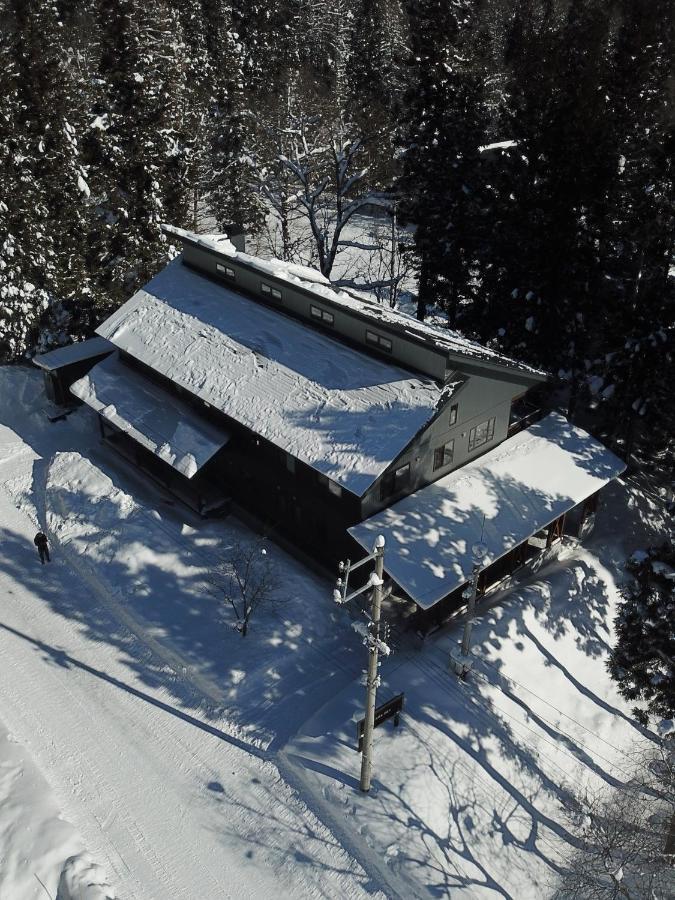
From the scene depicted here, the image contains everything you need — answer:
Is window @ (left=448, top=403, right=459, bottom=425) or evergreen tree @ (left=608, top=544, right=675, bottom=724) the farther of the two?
window @ (left=448, top=403, right=459, bottom=425)

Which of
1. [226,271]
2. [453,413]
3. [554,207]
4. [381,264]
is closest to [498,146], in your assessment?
[554,207]

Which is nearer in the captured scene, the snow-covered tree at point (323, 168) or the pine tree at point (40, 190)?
the pine tree at point (40, 190)

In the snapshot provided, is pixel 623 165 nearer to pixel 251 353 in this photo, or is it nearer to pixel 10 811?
pixel 251 353

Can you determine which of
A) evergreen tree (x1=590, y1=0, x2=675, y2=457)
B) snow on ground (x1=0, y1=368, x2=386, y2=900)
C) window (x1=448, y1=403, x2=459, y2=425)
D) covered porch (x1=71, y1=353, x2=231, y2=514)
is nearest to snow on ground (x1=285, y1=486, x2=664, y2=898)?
snow on ground (x1=0, y1=368, x2=386, y2=900)

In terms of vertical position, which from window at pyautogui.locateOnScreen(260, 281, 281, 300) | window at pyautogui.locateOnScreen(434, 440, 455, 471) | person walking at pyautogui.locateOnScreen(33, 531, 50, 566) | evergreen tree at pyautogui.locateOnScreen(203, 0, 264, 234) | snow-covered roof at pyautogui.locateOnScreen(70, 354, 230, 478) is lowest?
person walking at pyautogui.locateOnScreen(33, 531, 50, 566)

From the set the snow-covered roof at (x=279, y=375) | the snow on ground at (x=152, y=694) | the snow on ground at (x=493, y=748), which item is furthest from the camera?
the snow-covered roof at (x=279, y=375)

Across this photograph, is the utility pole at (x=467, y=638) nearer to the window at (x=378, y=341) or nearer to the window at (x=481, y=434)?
the window at (x=481, y=434)

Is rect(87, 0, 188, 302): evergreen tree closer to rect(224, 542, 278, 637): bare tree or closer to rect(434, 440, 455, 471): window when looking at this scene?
rect(224, 542, 278, 637): bare tree

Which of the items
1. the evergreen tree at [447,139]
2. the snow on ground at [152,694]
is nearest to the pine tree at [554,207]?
the evergreen tree at [447,139]
